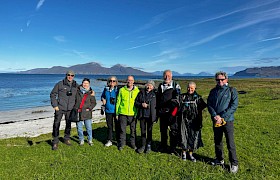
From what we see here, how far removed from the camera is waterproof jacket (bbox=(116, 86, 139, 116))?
27.4 ft

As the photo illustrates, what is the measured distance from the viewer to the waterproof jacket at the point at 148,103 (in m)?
7.96

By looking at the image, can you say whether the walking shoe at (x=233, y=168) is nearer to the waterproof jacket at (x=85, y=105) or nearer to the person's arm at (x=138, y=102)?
the person's arm at (x=138, y=102)

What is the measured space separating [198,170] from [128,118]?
10.9ft

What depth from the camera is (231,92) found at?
254 inches

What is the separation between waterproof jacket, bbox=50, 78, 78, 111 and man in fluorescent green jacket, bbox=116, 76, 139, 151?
6.71 feet

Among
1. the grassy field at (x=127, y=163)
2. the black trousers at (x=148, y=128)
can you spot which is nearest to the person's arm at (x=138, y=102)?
the black trousers at (x=148, y=128)

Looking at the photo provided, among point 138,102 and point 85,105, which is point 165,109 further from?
A: point 85,105

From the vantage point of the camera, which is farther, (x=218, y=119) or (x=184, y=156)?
(x=184, y=156)

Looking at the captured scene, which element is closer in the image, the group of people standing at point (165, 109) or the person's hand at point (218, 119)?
the person's hand at point (218, 119)

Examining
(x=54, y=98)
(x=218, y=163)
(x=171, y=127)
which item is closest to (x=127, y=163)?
(x=171, y=127)

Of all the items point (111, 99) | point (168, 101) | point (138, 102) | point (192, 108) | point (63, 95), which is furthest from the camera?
point (111, 99)

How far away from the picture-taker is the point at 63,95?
873 centimetres

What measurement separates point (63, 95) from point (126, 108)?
2.73m

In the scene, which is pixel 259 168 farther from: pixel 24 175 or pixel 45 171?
pixel 24 175
